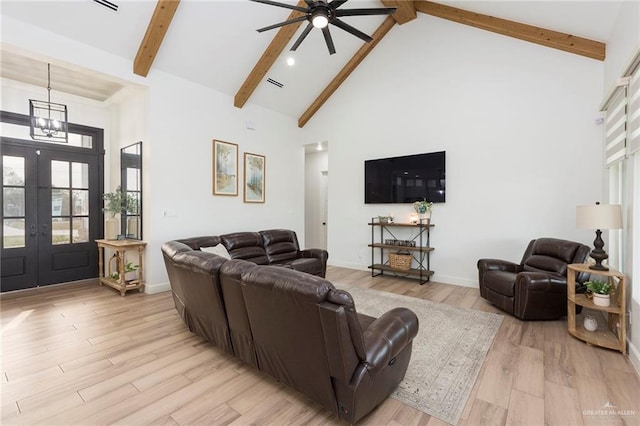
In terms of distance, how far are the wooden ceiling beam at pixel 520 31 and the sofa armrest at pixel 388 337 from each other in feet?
14.8

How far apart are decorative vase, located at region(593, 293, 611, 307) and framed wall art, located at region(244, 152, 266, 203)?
541cm

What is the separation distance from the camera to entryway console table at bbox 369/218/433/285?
5.21 metres

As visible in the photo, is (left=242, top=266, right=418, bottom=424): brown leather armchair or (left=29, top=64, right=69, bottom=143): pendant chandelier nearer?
(left=242, top=266, right=418, bottom=424): brown leather armchair

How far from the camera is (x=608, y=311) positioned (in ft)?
9.01

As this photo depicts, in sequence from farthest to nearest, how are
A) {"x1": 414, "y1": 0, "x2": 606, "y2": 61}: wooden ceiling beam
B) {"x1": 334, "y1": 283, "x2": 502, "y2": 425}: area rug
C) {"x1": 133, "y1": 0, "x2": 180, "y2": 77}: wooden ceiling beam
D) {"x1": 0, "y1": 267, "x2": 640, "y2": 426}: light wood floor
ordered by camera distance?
{"x1": 414, "y1": 0, "x2": 606, "y2": 61}: wooden ceiling beam → {"x1": 133, "y1": 0, "x2": 180, "y2": 77}: wooden ceiling beam → {"x1": 334, "y1": 283, "x2": 502, "y2": 425}: area rug → {"x1": 0, "y1": 267, "x2": 640, "y2": 426}: light wood floor

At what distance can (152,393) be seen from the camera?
2.11m

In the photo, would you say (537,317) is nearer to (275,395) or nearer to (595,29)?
(275,395)

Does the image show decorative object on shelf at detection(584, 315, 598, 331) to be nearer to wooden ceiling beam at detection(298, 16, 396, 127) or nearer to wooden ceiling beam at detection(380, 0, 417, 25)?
wooden ceiling beam at detection(380, 0, 417, 25)

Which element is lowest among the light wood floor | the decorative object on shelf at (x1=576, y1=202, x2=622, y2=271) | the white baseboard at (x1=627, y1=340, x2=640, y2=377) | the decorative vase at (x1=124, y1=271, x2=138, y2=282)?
the light wood floor

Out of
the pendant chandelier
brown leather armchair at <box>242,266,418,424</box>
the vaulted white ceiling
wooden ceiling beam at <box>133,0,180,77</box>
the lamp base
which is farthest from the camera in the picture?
the pendant chandelier

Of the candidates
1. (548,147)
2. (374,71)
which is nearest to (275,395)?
(548,147)

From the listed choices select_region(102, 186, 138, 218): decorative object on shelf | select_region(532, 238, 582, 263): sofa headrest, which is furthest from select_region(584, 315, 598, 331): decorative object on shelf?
select_region(102, 186, 138, 218): decorative object on shelf

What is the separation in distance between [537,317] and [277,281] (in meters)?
3.36

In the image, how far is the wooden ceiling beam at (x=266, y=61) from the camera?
4746 mm
